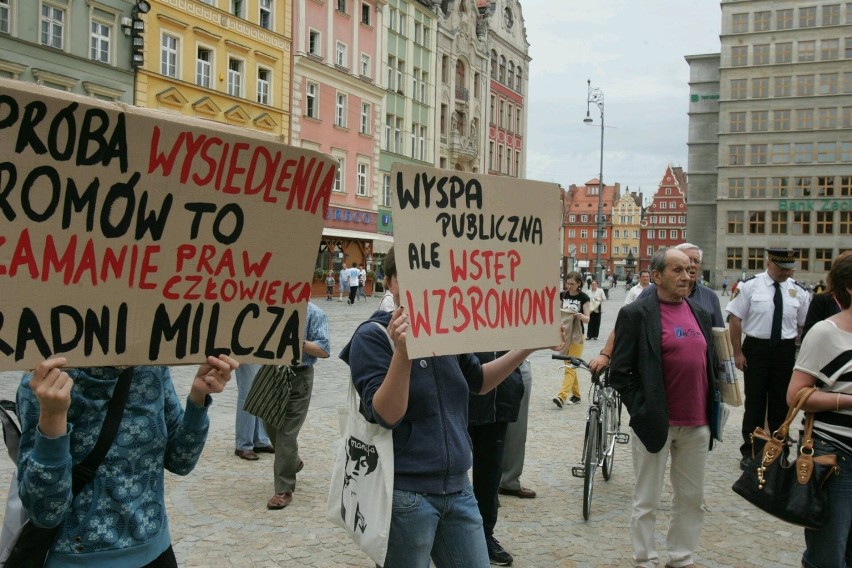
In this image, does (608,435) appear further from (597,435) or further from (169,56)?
(169,56)

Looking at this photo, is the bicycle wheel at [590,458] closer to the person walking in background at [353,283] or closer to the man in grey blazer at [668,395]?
the man in grey blazer at [668,395]

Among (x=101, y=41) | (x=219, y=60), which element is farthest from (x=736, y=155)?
(x=101, y=41)

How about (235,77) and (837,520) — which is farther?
(235,77)

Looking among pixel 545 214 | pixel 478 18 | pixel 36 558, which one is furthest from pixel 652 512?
pixel 478 18

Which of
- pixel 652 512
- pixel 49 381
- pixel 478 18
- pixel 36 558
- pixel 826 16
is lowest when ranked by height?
pixel 652 512

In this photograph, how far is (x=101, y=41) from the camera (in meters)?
28.7

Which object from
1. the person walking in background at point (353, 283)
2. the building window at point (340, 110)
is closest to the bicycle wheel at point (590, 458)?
the person walking in background at point (353, 283)

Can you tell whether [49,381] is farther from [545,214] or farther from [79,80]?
[79,80]

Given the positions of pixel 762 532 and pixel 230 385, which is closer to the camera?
pixel 762 532

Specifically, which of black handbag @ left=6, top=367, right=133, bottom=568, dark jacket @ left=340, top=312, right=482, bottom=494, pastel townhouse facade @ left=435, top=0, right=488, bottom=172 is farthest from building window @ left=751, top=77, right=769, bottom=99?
black handbag @ left=6, top=367, right=133, bottom=568

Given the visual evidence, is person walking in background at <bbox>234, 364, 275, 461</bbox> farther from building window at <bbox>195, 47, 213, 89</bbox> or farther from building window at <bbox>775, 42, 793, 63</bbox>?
building window at <bbox>775, 42, 793, 63</bbox>

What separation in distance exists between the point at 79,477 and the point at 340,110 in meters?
40.1

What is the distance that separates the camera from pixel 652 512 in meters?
4.89

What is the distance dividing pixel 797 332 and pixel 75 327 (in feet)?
22.7
